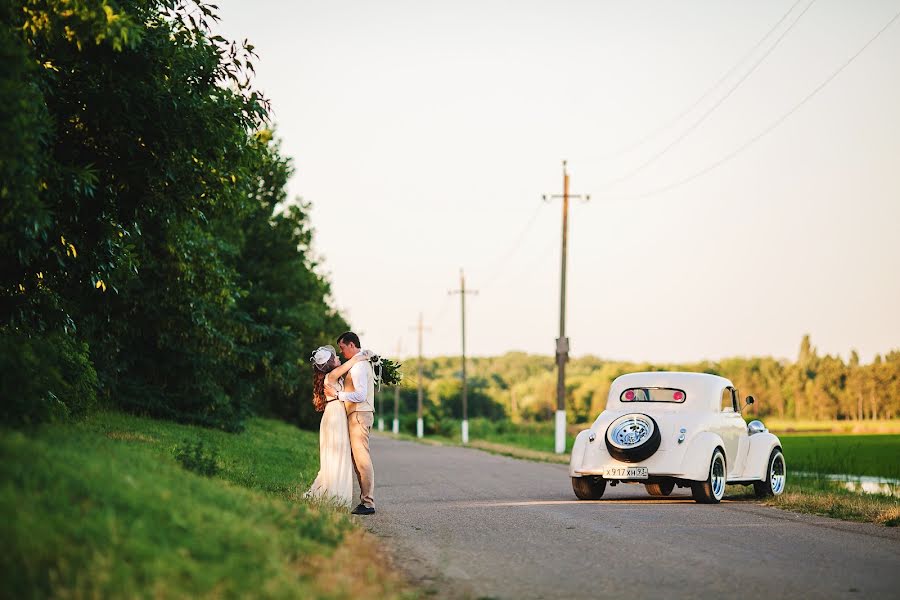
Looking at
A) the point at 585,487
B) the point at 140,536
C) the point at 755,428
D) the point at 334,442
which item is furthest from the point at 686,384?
the point at 140,536

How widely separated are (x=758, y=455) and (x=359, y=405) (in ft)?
22.8

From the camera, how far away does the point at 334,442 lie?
44.9ft

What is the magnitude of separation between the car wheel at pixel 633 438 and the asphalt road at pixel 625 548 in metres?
0.74

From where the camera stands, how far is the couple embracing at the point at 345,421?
44.6ft

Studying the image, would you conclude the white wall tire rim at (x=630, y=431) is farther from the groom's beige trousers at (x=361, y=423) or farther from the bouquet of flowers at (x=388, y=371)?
the groom's beige trousers at (x=361, y=423)

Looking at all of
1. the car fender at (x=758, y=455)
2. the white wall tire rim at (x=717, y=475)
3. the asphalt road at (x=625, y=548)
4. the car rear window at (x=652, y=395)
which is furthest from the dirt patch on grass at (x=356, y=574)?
the car fender at (x=758, y=455)

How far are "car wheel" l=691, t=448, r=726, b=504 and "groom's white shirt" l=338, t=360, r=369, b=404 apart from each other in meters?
5.25

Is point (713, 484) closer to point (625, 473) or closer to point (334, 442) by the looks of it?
point (625, 473)

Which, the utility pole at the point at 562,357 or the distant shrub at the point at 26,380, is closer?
the distant shrub at the point at 26,380

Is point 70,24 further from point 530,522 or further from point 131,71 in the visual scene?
point 530,522

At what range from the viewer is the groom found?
1358 cm

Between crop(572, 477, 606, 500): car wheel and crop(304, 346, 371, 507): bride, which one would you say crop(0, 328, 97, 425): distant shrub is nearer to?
crop(304, 346, 371, 507): bride

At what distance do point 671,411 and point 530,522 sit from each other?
497cm

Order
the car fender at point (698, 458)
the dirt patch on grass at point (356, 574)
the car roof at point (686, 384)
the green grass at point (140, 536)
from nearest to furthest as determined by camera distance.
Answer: the green grass at point (140, 536), the dirt patch on grass at point (356, 574), the car fender at point (698, 458), the car roof at point (686, 384)
